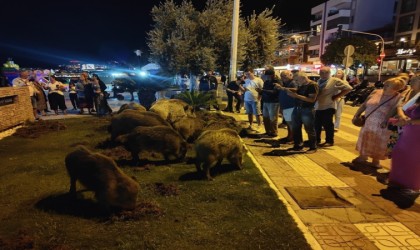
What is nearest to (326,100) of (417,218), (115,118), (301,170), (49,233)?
(301,170)

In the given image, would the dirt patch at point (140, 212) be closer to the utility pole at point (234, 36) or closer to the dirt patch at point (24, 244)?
the dirt patch at point (24, 244)

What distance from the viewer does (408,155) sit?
462 centimetres

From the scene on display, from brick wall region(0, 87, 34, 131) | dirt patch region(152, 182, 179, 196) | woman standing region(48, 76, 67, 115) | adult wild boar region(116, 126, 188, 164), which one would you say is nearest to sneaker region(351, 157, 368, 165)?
adult wild boar region(116, 126, 188, 164)

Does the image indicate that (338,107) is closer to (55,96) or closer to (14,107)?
(14,107)

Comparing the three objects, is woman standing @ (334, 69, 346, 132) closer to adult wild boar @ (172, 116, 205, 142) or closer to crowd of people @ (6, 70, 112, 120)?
adult wild boar @ (172, 116, 205, 142)

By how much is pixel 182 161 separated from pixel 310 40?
254 ft

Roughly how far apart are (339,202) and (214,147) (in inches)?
85.1

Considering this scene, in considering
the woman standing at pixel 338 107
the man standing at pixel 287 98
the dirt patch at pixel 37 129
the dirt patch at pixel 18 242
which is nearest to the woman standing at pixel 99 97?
the dirt patch at pixel 37 129

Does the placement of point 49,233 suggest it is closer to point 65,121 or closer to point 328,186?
point 328,186

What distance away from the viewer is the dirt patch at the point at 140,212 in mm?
3680

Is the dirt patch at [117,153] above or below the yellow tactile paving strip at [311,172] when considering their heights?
above

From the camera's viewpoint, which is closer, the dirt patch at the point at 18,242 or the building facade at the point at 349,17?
the dirt patch at the point at 18,242

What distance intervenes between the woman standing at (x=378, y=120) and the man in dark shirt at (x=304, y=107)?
40.5 inches

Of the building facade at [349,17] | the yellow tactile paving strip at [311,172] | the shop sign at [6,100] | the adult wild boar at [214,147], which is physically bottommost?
the yellow tactile paving strip at [311,172]
